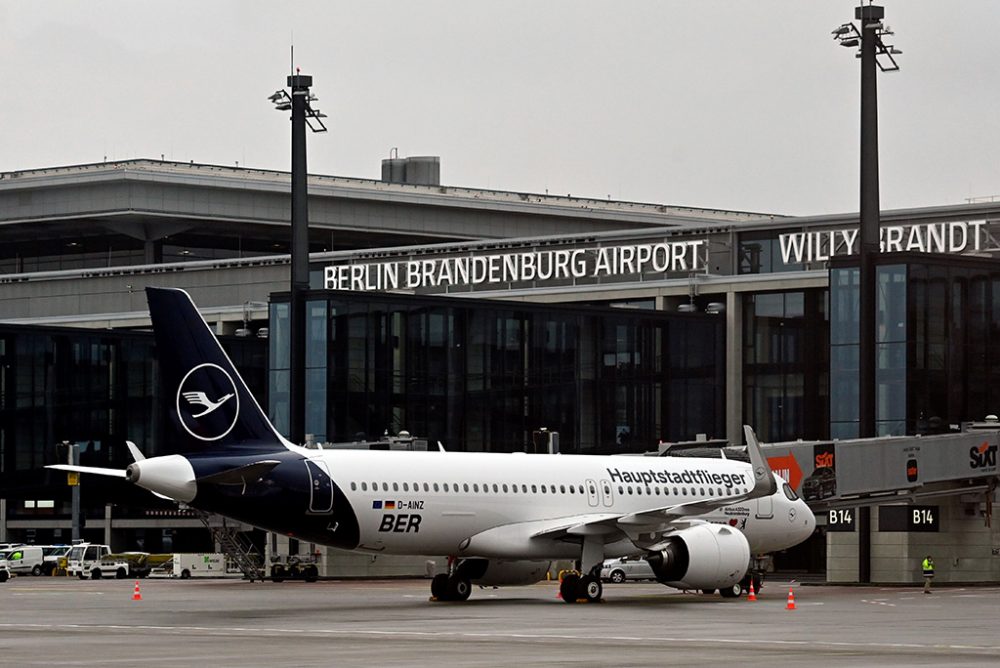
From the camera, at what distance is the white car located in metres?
68.8

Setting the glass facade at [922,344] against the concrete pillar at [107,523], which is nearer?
the glass facade at [922,344]

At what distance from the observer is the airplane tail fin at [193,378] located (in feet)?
135

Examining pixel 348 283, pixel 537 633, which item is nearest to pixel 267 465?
pixel 537 633

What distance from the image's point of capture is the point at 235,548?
7062cm

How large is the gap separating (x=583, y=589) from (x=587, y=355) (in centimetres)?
3715

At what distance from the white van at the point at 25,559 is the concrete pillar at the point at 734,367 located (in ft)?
105

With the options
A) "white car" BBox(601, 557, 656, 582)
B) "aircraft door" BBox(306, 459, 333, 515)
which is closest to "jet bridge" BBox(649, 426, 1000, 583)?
"white car" BBox(601, 557, 656, 582)

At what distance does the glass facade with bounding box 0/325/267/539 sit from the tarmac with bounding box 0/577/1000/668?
3831 centimetres

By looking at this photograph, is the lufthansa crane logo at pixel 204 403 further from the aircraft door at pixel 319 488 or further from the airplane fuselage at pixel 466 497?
the aircraft door at pixel 319 488

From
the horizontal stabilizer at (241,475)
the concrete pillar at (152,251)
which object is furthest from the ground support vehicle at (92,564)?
the horizontal stabilizer at (241,475)

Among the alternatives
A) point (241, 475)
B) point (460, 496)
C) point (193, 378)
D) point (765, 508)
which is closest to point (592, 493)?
point (460, 496)

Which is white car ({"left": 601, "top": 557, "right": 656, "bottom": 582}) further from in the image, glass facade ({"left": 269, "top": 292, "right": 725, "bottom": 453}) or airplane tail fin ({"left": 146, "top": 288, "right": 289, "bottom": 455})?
airplane tail fin ({"left": 146, "top": 288, "right": 289, "bottom": 455})

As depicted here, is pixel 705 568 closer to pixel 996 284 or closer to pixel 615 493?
pixel 615 493

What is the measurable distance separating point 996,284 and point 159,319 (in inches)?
1462
